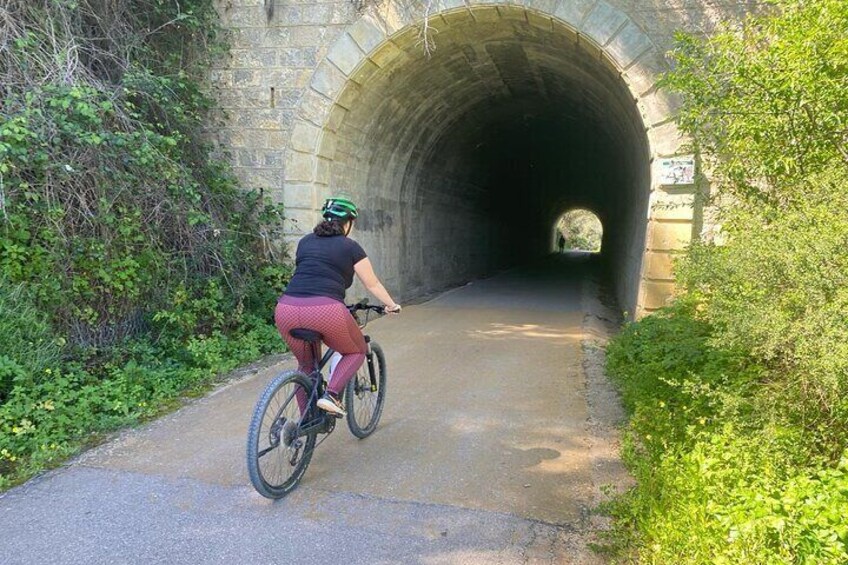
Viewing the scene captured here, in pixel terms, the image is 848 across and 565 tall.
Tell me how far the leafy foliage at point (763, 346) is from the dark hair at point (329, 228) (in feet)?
7.36

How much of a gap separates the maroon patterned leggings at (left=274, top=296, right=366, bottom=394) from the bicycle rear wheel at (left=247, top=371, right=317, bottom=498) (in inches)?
7.3

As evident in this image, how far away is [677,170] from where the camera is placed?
6336mm

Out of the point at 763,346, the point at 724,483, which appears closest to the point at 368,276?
the point at 724,483

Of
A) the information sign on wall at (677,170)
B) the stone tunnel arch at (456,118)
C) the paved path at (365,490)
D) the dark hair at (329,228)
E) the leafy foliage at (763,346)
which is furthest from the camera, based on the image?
the stone tunnel arch at (456,118)

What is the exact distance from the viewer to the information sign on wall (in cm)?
627

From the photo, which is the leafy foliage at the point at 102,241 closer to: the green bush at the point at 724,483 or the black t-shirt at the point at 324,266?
the black t-shirt at the point at 324,266

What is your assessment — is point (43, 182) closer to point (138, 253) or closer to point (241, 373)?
point (138, 253)

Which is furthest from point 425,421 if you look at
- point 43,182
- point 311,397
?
point 43,182

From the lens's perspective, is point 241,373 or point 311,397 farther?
point 241,373

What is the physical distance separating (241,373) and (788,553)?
490 centimetres

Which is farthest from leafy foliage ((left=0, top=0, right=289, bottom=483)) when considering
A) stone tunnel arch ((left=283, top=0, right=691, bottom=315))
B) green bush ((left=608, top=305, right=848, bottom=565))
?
green bush ((left=608, top=305, right=848, bottom=565))

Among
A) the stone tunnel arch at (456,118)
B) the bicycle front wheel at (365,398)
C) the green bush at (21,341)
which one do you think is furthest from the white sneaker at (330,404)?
the stone tunnel arch at (456,118)

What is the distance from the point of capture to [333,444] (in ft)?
13.1

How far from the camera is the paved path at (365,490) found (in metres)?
2.72
